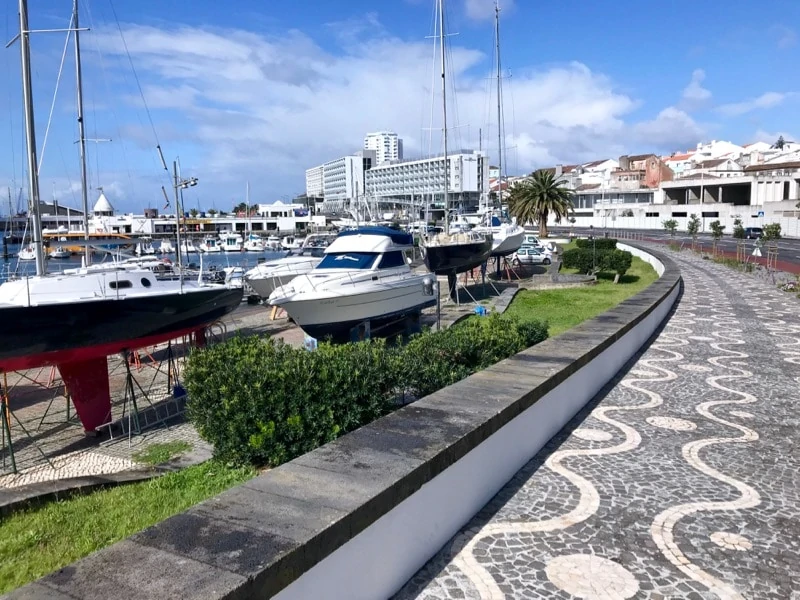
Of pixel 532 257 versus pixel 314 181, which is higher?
pixel 314 181

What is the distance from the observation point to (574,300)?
2123 cm

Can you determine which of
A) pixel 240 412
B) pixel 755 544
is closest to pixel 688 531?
pixel 755 544

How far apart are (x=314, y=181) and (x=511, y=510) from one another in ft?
542

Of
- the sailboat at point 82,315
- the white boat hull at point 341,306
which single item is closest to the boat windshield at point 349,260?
the white boat hull at point 341,306

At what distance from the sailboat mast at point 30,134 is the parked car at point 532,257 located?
29160 mm

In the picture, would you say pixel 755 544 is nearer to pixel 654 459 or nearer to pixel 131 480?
pixel 654 459

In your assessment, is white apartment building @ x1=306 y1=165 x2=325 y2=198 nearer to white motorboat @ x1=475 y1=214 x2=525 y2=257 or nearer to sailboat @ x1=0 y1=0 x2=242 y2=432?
white motorboat @ x1=475 y1=214 x2=525 y2=257

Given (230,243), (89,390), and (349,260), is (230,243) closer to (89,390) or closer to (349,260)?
(349,260)

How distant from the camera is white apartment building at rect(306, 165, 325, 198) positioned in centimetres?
15212

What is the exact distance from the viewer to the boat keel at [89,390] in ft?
35.6

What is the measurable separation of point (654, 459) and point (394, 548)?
2846 millimetres

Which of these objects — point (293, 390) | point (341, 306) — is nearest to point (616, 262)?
point (341, 306)

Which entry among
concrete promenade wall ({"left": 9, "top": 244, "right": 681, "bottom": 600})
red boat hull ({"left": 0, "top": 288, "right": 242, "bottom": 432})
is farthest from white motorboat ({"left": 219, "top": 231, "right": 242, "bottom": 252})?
concrete promenade wall ({"left": 9, "top": 244, "right": 681, "bottom": 600})

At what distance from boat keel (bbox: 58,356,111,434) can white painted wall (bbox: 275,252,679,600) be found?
8558 mm
